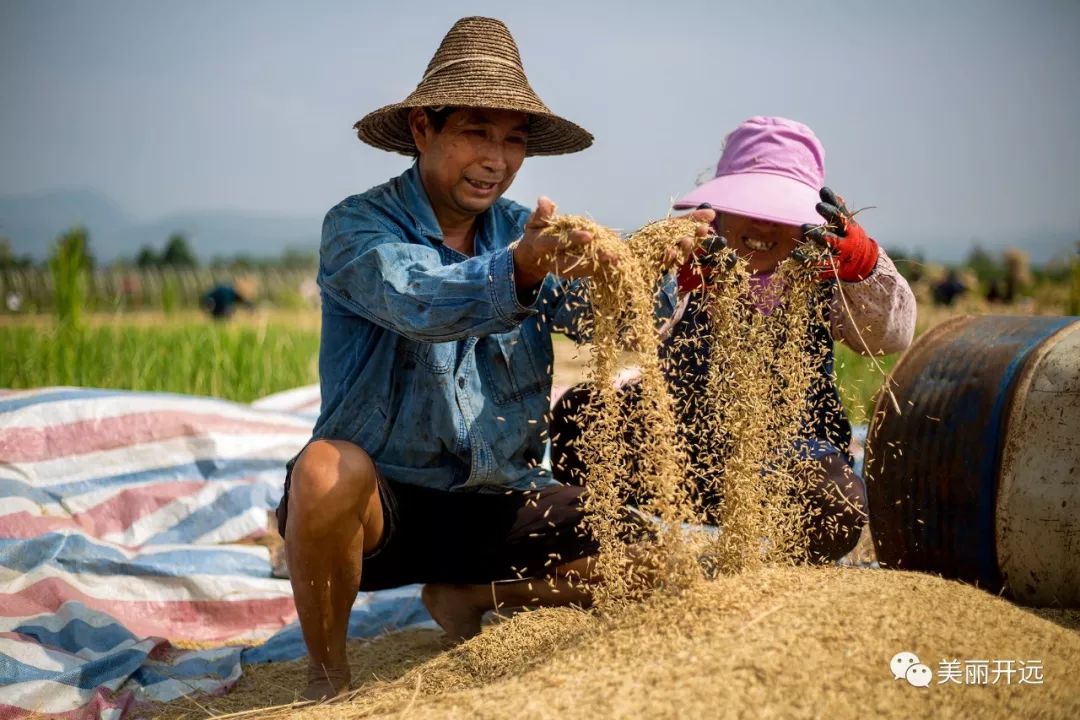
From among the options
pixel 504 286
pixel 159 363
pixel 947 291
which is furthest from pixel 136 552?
pixel 947 291

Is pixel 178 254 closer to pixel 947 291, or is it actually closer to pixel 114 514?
pixel 947 291

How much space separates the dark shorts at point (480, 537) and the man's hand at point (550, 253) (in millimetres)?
797

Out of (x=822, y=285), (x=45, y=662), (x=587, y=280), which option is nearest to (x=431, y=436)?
(x=587, y=280)

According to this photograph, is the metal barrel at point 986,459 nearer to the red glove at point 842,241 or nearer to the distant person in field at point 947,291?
the red glove at point 842,241

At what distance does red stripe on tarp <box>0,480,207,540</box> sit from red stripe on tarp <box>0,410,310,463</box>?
215 mm

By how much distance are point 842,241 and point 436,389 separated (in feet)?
3.57

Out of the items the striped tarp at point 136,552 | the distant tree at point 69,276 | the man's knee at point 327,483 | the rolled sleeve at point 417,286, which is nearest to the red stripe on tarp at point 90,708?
the striped tarp at point 136,552

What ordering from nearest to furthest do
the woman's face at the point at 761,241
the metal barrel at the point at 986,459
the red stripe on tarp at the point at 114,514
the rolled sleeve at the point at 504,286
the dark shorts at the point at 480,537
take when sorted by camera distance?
1. the rolled sleeve at the point at 504,286
2. the metal barrel at the point at 986,459
3. the dark shorts at the point at 480,537
4. the woman's face at the point at 761,241
5. the red stripe on tarp at the point at 114,514

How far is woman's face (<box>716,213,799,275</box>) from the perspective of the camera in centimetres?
275

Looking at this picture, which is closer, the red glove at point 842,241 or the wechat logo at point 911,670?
the wechat logo at point 911,670

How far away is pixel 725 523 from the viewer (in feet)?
7.31

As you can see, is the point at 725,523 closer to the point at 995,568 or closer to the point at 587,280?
the point at 587,280

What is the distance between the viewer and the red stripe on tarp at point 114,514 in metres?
3.40

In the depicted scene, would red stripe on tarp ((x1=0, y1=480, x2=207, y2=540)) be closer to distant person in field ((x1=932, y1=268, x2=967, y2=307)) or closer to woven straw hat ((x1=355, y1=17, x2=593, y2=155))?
woven straw hat ((x1=355, y1=17, x2=593, y2=155))
